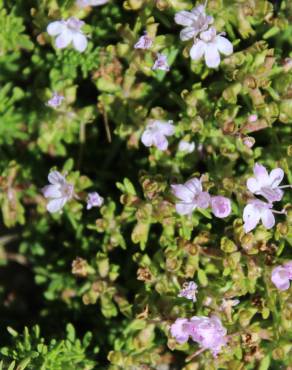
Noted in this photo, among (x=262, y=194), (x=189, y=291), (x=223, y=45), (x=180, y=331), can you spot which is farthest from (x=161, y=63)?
(x=180, y=331)

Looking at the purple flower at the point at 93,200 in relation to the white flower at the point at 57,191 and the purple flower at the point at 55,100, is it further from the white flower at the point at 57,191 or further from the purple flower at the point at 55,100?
the purple flower at the point at 55,100

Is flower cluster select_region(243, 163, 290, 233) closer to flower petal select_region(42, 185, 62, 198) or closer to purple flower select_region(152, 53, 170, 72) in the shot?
purple flower select_region(152, 53, 170, 72)

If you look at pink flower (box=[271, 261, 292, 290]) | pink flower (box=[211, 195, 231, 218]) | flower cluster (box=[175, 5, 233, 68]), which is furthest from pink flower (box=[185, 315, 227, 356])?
flower cluster (box=[175, 5, 233, 68])

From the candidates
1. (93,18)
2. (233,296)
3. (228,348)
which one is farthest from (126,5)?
(228,348)

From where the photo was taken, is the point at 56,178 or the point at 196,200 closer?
the point at 196,200

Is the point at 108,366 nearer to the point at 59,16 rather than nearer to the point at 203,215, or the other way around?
the point at 203,215

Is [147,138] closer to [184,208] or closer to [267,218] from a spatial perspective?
[184,208]
